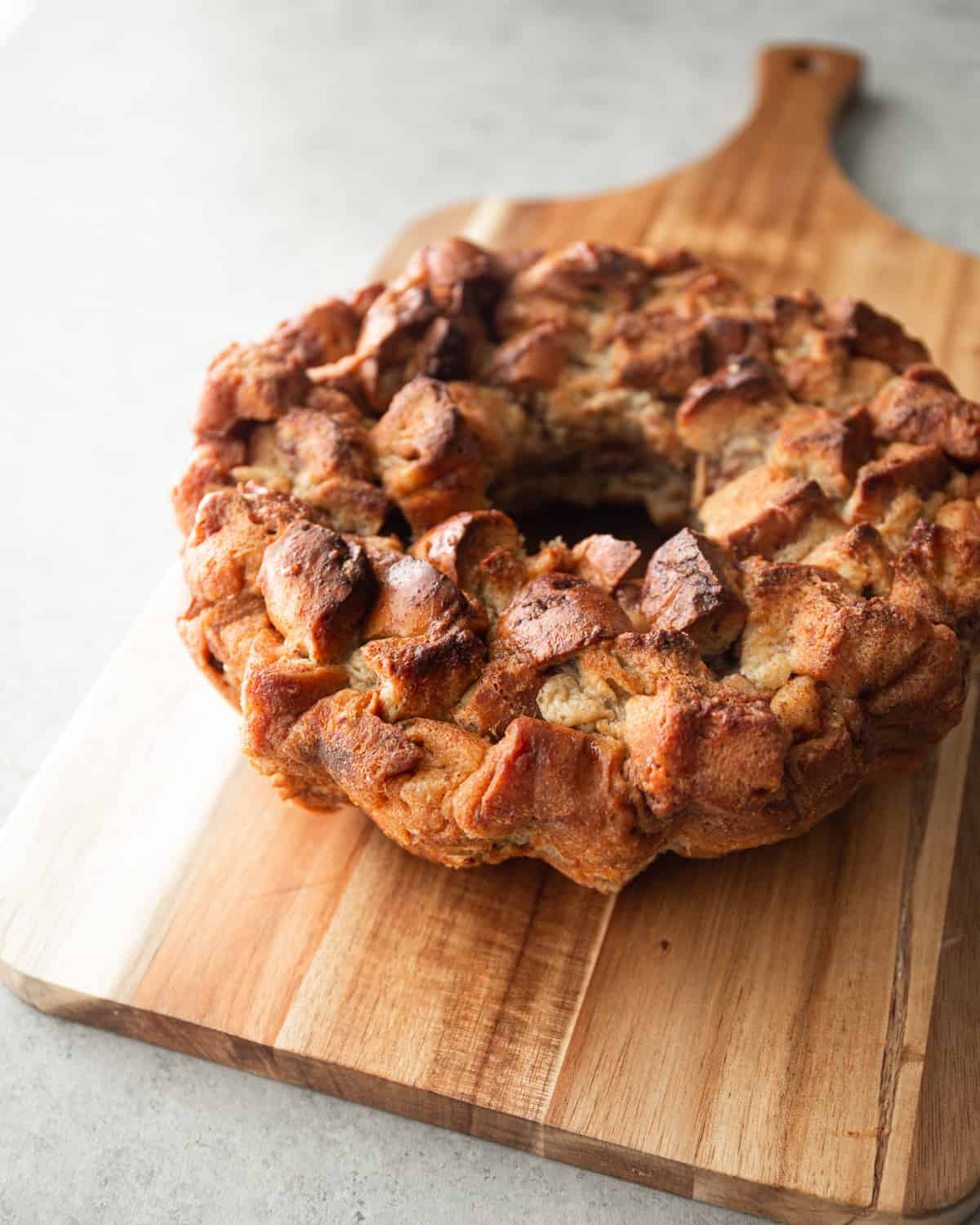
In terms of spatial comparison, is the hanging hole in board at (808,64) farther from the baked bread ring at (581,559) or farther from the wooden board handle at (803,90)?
the baked bread ring at (581,559)

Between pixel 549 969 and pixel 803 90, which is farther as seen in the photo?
pixel 803 90

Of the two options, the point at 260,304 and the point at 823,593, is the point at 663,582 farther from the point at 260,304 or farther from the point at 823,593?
the point at 260,304

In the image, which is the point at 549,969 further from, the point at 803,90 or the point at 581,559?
the point at 803,90

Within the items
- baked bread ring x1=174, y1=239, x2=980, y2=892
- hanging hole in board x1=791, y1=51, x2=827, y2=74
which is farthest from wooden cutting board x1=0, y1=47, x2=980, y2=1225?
hanging hole in board x1=791, y1=51, x2=827, y2=74

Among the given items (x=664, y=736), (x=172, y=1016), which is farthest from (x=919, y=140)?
(x=172, y=1016)

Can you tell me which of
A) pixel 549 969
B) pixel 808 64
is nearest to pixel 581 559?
pixel 549 969

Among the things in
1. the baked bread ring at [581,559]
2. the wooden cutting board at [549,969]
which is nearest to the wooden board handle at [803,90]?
the baked bread ring at [581,559]
